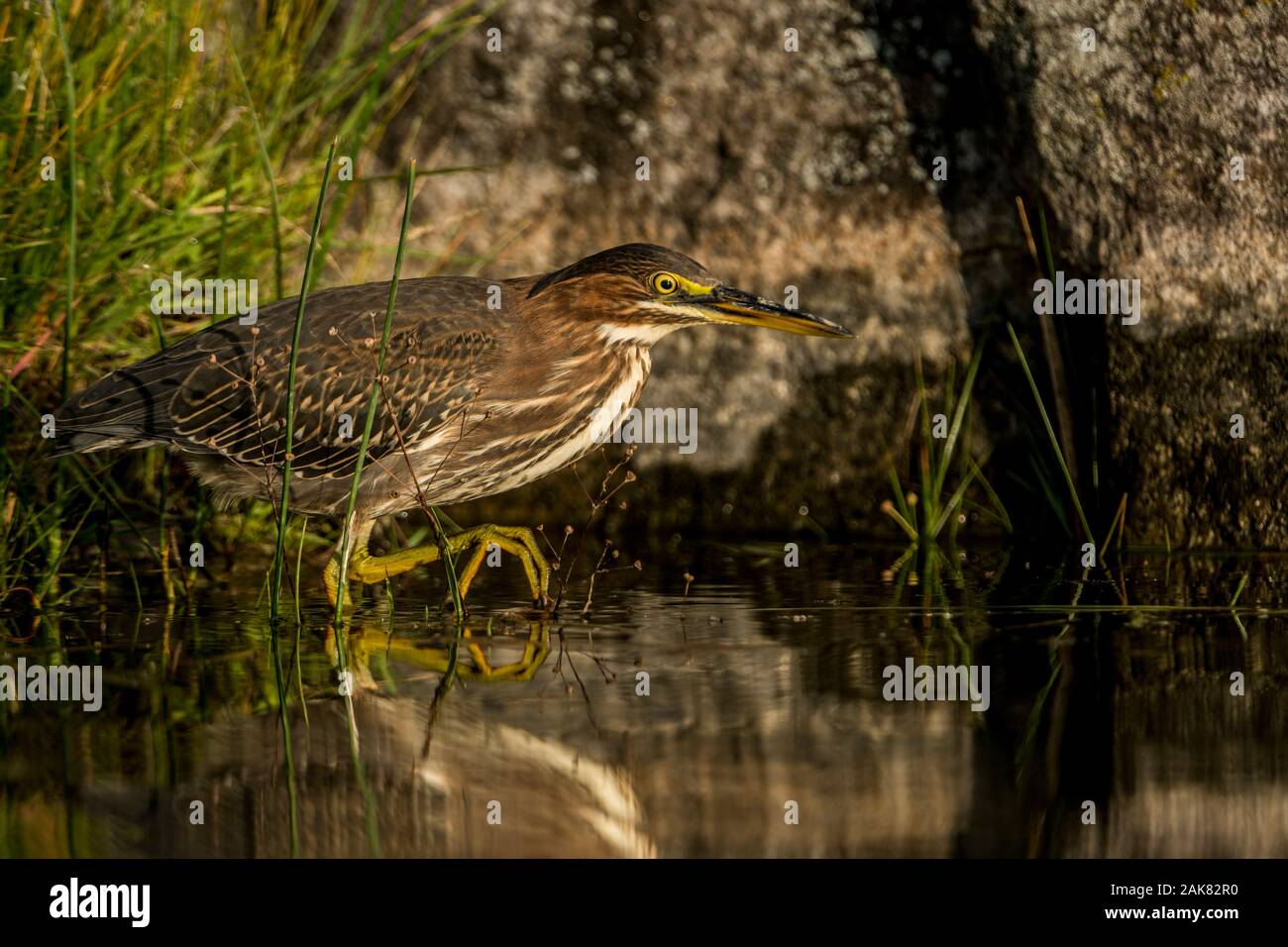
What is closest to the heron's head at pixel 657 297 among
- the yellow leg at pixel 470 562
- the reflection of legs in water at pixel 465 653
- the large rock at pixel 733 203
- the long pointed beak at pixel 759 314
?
the long pointed beak at pixel 759 314

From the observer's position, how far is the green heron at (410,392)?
Answer: 5.86m

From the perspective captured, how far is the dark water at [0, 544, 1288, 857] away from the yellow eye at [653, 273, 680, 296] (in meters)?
1.09

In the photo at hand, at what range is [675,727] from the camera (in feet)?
13.6

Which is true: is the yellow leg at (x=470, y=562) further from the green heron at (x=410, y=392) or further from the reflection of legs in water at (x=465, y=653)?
the reflection of legs in water at (x=465, y=653)

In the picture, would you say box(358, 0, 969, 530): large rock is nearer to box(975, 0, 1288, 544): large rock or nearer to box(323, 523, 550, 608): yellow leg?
box(975, 0, 1288, 544): large rock

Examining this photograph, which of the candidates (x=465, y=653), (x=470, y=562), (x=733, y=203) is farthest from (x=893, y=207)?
(x=465, y=653)

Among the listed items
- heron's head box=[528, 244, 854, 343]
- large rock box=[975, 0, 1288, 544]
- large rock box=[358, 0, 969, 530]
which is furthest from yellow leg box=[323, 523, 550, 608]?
large rock box=[975, 0, 1288, 544]

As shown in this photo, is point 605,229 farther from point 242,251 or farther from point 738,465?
point 242,251

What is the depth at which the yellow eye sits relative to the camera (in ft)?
19.9

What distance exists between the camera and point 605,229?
7.71 meters

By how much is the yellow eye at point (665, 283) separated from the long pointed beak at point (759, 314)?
0.10m

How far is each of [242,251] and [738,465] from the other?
238 centimetres

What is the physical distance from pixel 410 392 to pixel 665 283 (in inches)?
39.8
